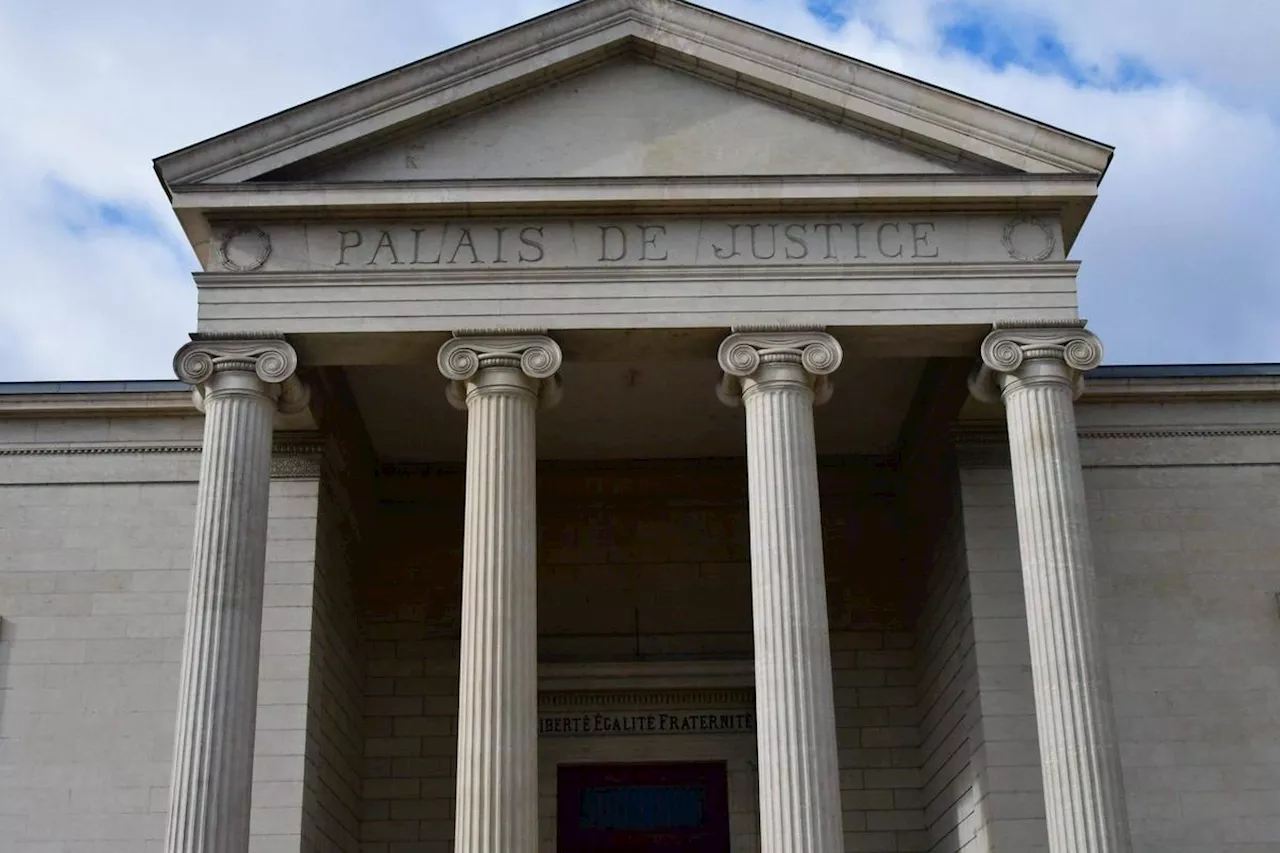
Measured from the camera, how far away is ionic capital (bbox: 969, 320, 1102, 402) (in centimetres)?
2064

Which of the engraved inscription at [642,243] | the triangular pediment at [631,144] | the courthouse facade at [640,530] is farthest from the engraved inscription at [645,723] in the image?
the triangular pediment at [631,144]

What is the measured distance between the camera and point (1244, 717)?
2281 cm

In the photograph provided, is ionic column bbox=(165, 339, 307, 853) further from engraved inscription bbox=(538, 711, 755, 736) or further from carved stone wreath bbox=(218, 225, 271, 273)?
engraved inscription bbox=(538, 711, 755, 736)

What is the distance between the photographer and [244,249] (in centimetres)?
2111

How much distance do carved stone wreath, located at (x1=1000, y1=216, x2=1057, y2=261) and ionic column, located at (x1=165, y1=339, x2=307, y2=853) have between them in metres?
9.45

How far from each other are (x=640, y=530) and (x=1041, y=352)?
825 centimetres

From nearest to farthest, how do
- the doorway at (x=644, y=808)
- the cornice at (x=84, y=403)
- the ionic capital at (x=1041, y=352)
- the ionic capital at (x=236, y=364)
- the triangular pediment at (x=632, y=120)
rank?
the ionic capital at (x=236, y=364)
the ionic capital at (x=1041, y=352)
the triangular pediment at (x=632, y=120)
the cornice at (x=84, y=403)
the doorway at (x=644, y=808)

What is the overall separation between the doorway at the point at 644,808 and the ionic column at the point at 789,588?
18.8ft

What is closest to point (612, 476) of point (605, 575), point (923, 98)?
point (605, 575)

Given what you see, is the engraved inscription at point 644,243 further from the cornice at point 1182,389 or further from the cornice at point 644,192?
the cornice at point 1182,389

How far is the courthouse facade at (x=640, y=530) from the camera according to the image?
19.6 m

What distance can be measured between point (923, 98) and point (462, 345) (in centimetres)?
690

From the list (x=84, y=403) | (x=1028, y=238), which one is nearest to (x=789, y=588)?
(x=1028, y=238)

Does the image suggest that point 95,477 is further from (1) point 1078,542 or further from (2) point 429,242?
(1) point 1078,542
